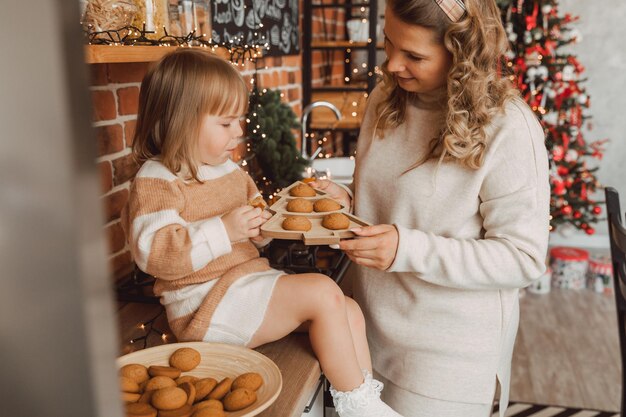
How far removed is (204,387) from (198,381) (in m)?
0.03

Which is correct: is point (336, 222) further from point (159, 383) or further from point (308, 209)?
point (159, 383)

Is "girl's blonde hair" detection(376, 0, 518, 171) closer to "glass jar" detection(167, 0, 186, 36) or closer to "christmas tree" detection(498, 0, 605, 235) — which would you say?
"glass jar" detection(167, 0, 186, 36)

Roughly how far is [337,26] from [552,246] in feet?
7.88

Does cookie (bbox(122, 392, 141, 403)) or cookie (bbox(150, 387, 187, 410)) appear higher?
cookie (bbox(150, 387, 187, 410))

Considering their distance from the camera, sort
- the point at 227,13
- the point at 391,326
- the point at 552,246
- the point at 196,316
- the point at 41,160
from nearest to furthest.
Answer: the point at 41,160, the point at 196,316, the point at 391,326, the point at 227,13, the point at 552,246

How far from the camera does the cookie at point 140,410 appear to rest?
3.13 feet

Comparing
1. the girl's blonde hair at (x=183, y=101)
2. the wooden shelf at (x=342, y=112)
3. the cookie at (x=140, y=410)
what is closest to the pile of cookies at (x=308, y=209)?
the girl's blonde hair at (x=183, y=101)

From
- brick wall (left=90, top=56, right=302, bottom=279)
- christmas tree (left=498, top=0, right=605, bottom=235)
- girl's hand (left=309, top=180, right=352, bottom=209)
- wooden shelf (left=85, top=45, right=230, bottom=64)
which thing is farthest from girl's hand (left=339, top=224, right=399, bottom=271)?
christmas tree (left=498, top=0, right=605, bottom=235)

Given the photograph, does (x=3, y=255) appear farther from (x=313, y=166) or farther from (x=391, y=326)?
(x=313, y=166)

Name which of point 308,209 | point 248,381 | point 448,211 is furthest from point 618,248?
point 248,381

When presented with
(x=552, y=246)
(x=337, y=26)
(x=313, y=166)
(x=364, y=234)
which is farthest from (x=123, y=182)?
(x=552, y=246)

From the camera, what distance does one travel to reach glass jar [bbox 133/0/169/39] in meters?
1.54

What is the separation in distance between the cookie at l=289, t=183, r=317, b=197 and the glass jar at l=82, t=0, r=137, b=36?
0.58 meters

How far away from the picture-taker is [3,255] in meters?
0.26
